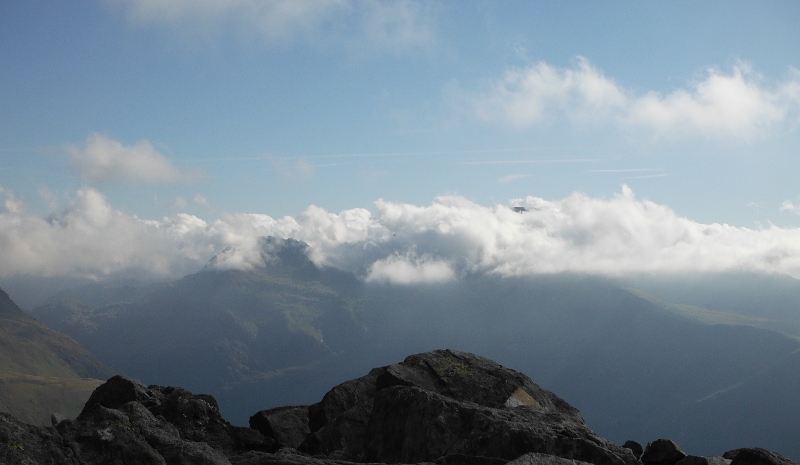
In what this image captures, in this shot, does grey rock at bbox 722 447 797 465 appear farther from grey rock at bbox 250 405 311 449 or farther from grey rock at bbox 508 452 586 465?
grey rock at bbox 250 405 311 449

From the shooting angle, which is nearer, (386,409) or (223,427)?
(386,409)

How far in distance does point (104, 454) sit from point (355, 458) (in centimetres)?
804

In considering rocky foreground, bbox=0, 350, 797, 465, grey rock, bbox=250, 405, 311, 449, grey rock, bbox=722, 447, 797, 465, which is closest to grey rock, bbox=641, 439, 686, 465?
rocky foreground, bbox=0, 350, 797, 465

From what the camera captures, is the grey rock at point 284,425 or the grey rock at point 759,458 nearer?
the grey rock at point 759,458

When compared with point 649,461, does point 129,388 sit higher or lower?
higher

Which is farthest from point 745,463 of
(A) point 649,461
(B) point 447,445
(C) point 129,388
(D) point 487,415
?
(C) point 129,388

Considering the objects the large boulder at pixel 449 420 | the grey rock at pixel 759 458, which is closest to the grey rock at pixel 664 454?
the grey rock at pixel 759 458

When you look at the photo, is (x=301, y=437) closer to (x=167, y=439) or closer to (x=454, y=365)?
(x=454, y=365)

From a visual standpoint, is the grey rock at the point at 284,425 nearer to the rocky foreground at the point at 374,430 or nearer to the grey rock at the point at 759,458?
the rocky foreground at the point at 374,430

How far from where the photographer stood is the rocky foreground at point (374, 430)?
44.2 ft

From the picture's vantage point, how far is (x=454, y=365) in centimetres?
2508

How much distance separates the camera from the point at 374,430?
1888 cm

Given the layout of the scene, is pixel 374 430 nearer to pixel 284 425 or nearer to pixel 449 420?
pixel 449 420

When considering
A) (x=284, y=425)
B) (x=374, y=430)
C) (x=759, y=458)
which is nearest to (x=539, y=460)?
(x=374, y=430)
